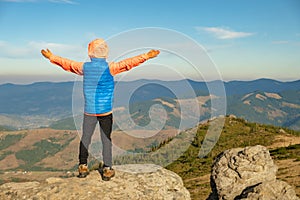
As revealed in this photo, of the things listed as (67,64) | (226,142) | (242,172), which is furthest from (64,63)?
(226,142)

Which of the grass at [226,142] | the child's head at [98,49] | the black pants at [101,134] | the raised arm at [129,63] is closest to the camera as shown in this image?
the raised arm at [129,63]

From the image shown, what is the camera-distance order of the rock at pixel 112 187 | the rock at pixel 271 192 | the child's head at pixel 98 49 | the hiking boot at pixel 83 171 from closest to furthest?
A: the child's head at pixel 98 49
the rock at pixel 112 187
the hiking boot at pixel 83 171
the rock at pixel 271 192

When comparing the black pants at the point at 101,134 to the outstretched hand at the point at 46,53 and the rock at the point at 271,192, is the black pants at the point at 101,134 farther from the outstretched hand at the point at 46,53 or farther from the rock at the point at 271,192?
the rock at the point at 271,192

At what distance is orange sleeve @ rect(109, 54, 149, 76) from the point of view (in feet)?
37.7

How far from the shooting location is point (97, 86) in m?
11.7

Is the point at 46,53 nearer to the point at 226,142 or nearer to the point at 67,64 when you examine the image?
the point at 67,64

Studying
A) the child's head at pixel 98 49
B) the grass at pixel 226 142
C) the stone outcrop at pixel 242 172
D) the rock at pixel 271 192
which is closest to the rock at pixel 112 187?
the stone outcrop at pixel 242 172

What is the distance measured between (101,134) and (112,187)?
7.14ft

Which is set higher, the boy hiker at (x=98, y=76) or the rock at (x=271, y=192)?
the boy hiker at (x=98, y=76)

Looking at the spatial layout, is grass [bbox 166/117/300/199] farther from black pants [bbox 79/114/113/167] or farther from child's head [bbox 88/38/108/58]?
child's head [bbox 88/38/108/58]

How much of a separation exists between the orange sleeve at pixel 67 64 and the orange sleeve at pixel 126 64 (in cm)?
120

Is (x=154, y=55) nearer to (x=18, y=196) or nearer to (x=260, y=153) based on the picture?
(x=18, y=196)

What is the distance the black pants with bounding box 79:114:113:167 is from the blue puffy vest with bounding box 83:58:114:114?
0.38m

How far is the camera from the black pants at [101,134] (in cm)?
1211
